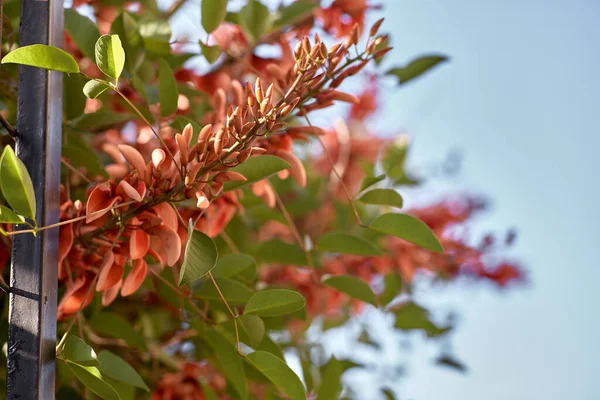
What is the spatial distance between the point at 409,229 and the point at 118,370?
136 mm

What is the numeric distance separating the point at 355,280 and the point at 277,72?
4.7 inches

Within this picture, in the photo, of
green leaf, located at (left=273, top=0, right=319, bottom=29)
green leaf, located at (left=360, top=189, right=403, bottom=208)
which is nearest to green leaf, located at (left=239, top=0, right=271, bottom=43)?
green leaf, located at (left=273, top=0, right=319, bottom=29)

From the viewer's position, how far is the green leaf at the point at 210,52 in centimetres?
32

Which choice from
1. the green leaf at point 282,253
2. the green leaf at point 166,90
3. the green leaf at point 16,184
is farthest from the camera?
the green leaf at point 282,253

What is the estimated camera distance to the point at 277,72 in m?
0.30

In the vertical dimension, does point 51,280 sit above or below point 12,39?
below

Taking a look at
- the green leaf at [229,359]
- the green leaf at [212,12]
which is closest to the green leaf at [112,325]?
the green leaf at [229,359]

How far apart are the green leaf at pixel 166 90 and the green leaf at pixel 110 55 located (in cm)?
7

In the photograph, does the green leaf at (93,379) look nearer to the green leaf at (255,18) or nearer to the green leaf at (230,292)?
the green leaf at (230,292)

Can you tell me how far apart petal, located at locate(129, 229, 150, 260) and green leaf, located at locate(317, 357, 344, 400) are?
0.13 metres

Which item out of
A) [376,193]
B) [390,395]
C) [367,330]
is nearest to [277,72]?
[376,193]

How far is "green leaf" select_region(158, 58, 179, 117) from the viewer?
0.29m

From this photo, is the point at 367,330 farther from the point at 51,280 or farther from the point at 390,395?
the point at 51,280

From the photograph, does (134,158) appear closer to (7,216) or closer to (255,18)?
(7,216)
